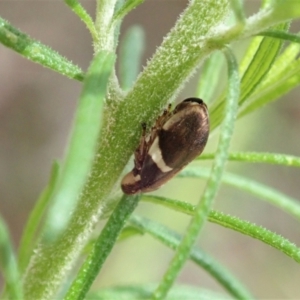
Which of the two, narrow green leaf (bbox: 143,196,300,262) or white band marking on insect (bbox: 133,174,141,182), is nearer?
narrow green leaf (bbox: 143,196,300,262)

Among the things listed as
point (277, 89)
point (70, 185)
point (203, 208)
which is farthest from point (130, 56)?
point (70, 185)

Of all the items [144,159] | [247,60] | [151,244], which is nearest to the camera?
[144,159]

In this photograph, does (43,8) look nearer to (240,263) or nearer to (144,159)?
(240,263)

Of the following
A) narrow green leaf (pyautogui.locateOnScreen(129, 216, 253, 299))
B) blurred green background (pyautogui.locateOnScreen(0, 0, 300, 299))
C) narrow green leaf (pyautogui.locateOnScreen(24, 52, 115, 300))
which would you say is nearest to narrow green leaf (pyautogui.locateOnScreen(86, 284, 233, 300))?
narrow green leaf (pyautogui.locateOnScreen(129, 216, 253, 299))

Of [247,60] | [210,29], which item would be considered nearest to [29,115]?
[247,60]

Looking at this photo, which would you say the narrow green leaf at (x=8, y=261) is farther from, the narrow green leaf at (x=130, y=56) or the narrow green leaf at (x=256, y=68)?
the narrow green leaf at (x=130, y=56)

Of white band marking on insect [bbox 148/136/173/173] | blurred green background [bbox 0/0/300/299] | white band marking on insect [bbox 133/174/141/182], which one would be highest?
blurred green background [bbox 0/0/300/299]

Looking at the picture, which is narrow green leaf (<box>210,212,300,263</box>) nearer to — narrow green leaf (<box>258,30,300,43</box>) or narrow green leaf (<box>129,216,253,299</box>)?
narrow green leaf (<box>129,216,253,299</box>)
